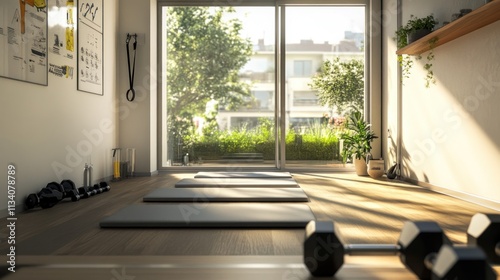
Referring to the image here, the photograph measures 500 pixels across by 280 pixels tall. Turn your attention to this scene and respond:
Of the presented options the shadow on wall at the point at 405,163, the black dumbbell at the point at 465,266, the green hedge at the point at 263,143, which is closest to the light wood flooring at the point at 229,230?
the shadow on wall at the point at 405,163

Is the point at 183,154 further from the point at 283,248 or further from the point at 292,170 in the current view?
the point at 283,248

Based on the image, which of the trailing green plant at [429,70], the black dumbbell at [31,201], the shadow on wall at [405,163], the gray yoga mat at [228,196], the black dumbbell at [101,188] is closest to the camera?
the black dumbbell at [31,201]

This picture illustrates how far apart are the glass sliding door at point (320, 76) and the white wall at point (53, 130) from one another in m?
2.24

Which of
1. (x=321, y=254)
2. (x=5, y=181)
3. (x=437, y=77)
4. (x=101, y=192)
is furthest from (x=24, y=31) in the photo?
(x=437, y=77)

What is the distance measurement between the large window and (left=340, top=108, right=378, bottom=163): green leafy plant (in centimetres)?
26

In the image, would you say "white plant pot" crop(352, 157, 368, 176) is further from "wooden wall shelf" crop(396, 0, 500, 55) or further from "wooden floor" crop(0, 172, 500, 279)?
"wooden wall shelf" crop(396, 0, 500, 55)

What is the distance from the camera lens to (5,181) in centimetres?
293

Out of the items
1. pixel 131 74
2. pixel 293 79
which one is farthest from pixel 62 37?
pixel 293 79

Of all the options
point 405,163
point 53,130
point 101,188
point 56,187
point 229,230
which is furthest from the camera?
point 405,163

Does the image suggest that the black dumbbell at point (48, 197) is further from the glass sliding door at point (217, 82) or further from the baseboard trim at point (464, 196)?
the baseboard trim at point (464, 196)

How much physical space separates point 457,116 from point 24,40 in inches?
127

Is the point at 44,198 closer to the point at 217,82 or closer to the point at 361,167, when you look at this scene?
the point at 217,82

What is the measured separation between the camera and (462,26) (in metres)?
3.26

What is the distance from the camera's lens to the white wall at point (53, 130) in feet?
9.91
